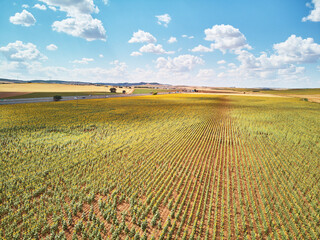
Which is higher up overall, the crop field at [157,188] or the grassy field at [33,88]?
the grassy field at [33,88]

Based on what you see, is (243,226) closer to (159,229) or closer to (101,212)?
(159,229)

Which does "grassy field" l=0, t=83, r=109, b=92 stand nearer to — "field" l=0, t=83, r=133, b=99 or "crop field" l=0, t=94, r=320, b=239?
"field" l=0, t=83, r=133, b=99

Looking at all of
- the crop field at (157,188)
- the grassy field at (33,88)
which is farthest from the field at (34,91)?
the crop field at (157,188)

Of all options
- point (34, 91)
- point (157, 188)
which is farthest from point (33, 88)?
point (157, 188)

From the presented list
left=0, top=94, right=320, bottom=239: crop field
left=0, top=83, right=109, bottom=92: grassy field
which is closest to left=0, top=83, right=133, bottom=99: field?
left=0, top=83, right=109, bottom=92: grassy field

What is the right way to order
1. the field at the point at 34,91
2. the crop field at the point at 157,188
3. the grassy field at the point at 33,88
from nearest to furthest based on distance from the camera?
the crop field at the point at 157,188
the field at the point at 34,91
the grassy field at the point at 33,88

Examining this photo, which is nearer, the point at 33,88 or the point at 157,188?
the point at 157,188

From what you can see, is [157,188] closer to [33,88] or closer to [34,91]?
[34,91]

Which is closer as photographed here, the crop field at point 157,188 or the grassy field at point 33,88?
the crop field at point 157,188

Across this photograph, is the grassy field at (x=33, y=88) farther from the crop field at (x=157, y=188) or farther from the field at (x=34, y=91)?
the crop field at (x=157, y=188)
